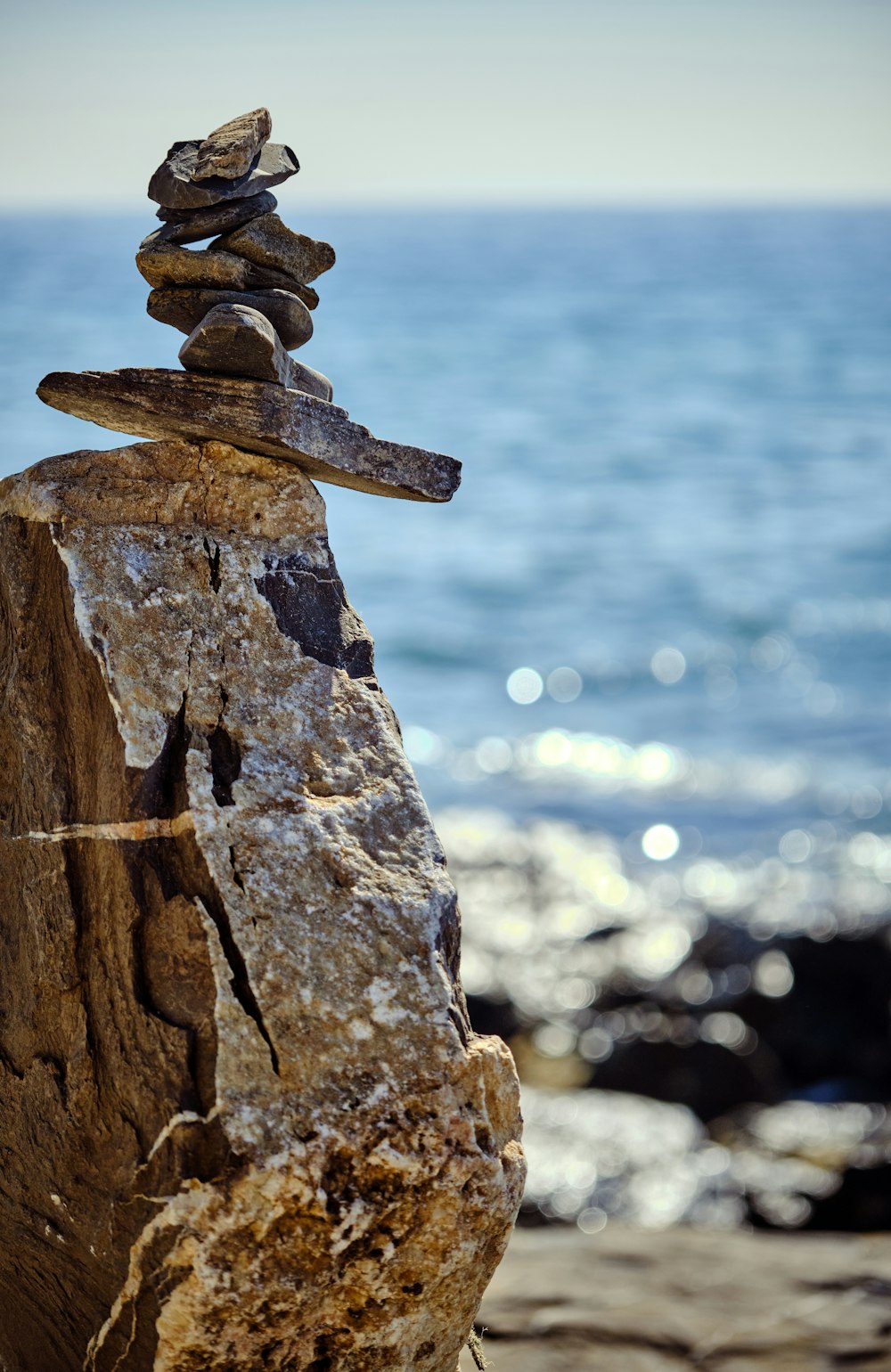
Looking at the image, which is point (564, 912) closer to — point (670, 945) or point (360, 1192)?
point (670, 945)

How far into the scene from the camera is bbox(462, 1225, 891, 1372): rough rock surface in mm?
5066

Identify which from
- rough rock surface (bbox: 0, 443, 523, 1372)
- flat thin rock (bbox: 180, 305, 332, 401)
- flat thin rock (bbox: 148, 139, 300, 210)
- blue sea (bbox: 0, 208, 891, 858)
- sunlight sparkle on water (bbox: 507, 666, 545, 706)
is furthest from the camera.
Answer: sunlight sparkle on water (bbox: 507, 666, 545, 706)

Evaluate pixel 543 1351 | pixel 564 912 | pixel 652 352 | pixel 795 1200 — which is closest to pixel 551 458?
pixel 652 352

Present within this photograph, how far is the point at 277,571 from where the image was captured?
12.9 feet

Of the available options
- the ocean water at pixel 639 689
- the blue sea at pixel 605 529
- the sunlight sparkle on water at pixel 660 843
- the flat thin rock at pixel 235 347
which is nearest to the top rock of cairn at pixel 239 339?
the flat thin rock at pixel 235 347

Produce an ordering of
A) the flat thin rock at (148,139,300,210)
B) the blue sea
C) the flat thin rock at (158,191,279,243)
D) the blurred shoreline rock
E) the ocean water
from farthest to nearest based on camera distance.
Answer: the blue sea, the ocean water, the blurred shoreline rock, the flat thin rock at (158,191,279,243), the flat thin rock at (148,139,300,210)

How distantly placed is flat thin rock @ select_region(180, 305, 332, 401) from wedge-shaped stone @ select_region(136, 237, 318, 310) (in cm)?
18

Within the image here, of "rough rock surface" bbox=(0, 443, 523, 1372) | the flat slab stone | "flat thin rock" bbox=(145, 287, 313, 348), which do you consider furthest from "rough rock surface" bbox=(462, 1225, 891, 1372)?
"flat thin rock" bbox=(145, 287, 313, 348)

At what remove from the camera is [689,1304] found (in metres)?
5.48

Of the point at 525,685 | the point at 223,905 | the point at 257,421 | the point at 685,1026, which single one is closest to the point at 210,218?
the point at 257,421

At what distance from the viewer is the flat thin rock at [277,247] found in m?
4.02

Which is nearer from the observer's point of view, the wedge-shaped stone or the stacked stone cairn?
the stacked stone cairn

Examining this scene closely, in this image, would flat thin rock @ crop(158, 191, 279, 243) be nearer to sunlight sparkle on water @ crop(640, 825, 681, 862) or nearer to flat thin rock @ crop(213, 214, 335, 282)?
flat thin rock @ crop(213, 214, 335, 282)

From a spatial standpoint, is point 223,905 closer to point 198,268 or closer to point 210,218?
point 198,268
